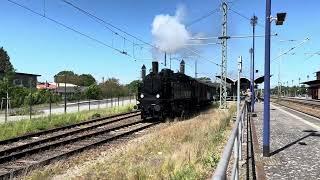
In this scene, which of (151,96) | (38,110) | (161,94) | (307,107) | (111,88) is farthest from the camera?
(111,88)

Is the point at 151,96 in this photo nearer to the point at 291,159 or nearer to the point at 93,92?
the point at 291,159

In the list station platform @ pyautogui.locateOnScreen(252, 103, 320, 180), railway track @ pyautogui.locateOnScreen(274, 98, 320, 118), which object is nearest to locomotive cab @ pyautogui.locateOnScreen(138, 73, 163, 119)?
railway track @ pyautogui.locateOnScreen(274, 98, 320, 118)

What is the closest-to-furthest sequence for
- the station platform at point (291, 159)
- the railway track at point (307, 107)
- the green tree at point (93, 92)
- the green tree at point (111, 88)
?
1. the station platform at point (291, 159)
2. the railway track at point (307, 107)
3. the green tree at point (93, 92)
4. the green tree at point (111, 88)

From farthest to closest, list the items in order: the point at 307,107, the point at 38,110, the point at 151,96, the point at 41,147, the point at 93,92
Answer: the point at 93,92 < the point at 38,110 < the point at 307,107 < the point at 151,96 < the point at 41,147

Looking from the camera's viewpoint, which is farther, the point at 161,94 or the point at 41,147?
the point at 161,94

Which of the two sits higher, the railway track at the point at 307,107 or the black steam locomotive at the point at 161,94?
the black steam locomotive at the point at 161,94

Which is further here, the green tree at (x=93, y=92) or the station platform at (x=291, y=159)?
the green tree at (x=93, y=92)

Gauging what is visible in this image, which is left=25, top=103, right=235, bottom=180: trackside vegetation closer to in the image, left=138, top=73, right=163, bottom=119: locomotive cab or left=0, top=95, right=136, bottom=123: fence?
left=138, top=73, right=163, bottom=119: locomotive cab

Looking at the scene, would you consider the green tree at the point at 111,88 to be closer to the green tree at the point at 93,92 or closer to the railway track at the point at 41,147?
the green tree at the point at 93,92

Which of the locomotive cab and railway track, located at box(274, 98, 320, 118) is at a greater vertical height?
the locomotive cab

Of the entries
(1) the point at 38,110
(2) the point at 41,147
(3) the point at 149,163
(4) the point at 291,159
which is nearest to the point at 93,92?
(1) the point at 38,110

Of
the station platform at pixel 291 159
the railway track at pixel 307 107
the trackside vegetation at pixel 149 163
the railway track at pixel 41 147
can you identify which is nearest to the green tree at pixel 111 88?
the railway track at pixel 307 107

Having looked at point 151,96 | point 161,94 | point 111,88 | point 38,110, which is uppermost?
point 111,88

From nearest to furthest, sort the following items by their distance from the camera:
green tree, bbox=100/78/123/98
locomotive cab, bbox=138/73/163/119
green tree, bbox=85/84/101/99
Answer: locomotive cab, bbox=138/73/163/119, green tree, bbox=85/84/101/99, green tree, bbox=100/78/123/98
